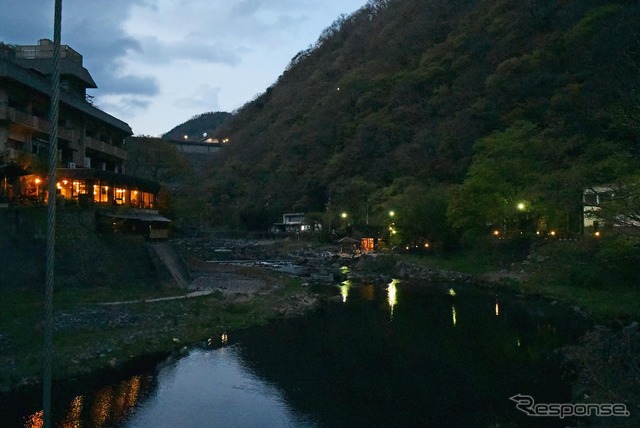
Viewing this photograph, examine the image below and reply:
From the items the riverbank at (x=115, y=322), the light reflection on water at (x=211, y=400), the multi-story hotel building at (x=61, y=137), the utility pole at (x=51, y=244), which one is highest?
the multi-story hotel building at (x=61, y=137)

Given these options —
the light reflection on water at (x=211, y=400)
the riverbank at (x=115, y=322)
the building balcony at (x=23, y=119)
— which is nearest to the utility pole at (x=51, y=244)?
the light reflection on water at (x=211, y=400)

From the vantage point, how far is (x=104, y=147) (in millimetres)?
36938

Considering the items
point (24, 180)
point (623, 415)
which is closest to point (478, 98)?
point (24, 180)

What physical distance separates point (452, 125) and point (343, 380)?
51.5 meters

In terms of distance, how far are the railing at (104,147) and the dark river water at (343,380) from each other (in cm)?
2172

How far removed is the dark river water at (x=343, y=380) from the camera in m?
12.3

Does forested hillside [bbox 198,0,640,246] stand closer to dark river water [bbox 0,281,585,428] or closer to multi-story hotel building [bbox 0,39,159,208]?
dark river water [bbox 0,281,585,428]

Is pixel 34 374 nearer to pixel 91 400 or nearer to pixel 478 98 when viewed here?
pixel 91 400

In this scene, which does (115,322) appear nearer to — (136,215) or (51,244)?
(136,215)

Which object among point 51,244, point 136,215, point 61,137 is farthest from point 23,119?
point 51,244

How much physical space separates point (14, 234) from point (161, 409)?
13.1m

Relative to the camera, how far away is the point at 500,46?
218ft

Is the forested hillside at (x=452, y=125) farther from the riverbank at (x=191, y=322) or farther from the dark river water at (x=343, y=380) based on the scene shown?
the dark river water at (x=343, y=380)

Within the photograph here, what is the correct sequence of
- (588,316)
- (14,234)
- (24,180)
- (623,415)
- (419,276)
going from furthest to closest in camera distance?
(419,276), (24,180), (588,316), (14,234), (623,415)
